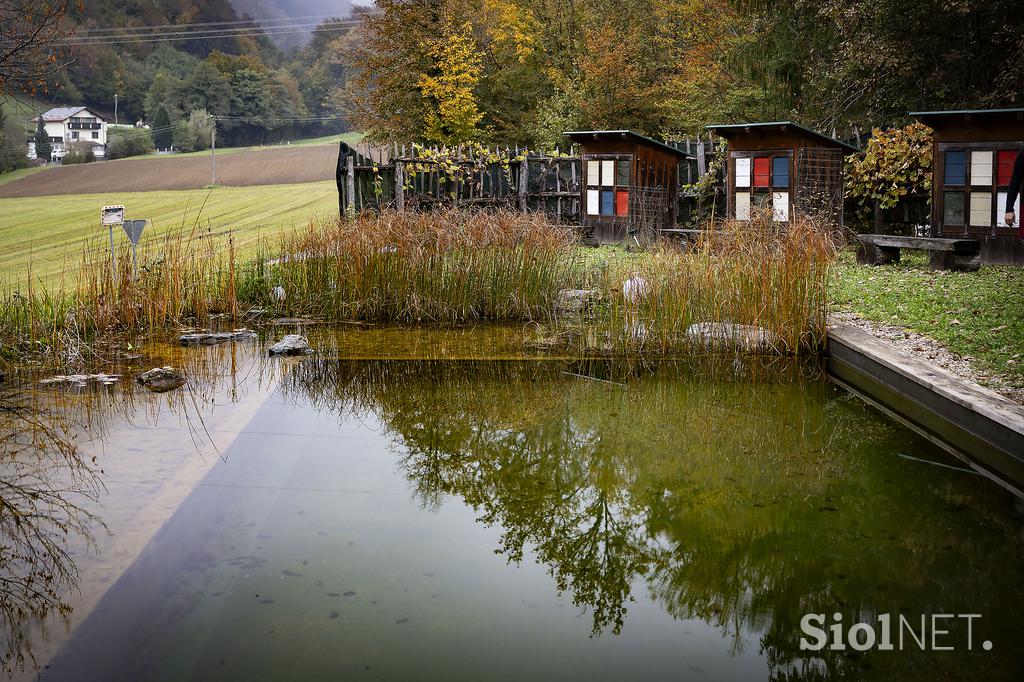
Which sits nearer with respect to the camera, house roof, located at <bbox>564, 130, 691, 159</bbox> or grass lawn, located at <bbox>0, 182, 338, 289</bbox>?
house roof, located at <bbox>564, 130, 691, 159</bbox>

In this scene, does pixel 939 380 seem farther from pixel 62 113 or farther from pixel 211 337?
pixel 62 113

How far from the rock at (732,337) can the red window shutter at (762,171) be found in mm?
4858

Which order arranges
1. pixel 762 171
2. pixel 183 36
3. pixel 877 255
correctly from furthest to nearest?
1. pixel 183 36
2. pixel 762 171
3. pixel 877 255

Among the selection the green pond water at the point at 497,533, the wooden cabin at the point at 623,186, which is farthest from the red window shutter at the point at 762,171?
the green pond water at the point at 497,533

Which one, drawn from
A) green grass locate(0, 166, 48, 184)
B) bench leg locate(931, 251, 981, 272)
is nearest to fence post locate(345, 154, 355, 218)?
bench leg locate(931, 251, 981, 272)

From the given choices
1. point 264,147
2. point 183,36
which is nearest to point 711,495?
point 264,147

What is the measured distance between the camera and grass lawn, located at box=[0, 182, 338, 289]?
66.8 feet

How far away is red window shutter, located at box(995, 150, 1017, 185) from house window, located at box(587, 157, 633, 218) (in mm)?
4612

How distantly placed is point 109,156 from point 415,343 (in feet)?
117

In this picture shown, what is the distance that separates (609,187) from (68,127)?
29.5 meters

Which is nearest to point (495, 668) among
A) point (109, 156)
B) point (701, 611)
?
point (701, 611)

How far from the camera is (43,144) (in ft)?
115

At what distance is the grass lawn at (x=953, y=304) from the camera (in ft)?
17.6

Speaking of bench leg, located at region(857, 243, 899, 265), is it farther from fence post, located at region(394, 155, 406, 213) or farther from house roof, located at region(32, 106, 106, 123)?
house roof, located at region(32, 106, 106, 123)
